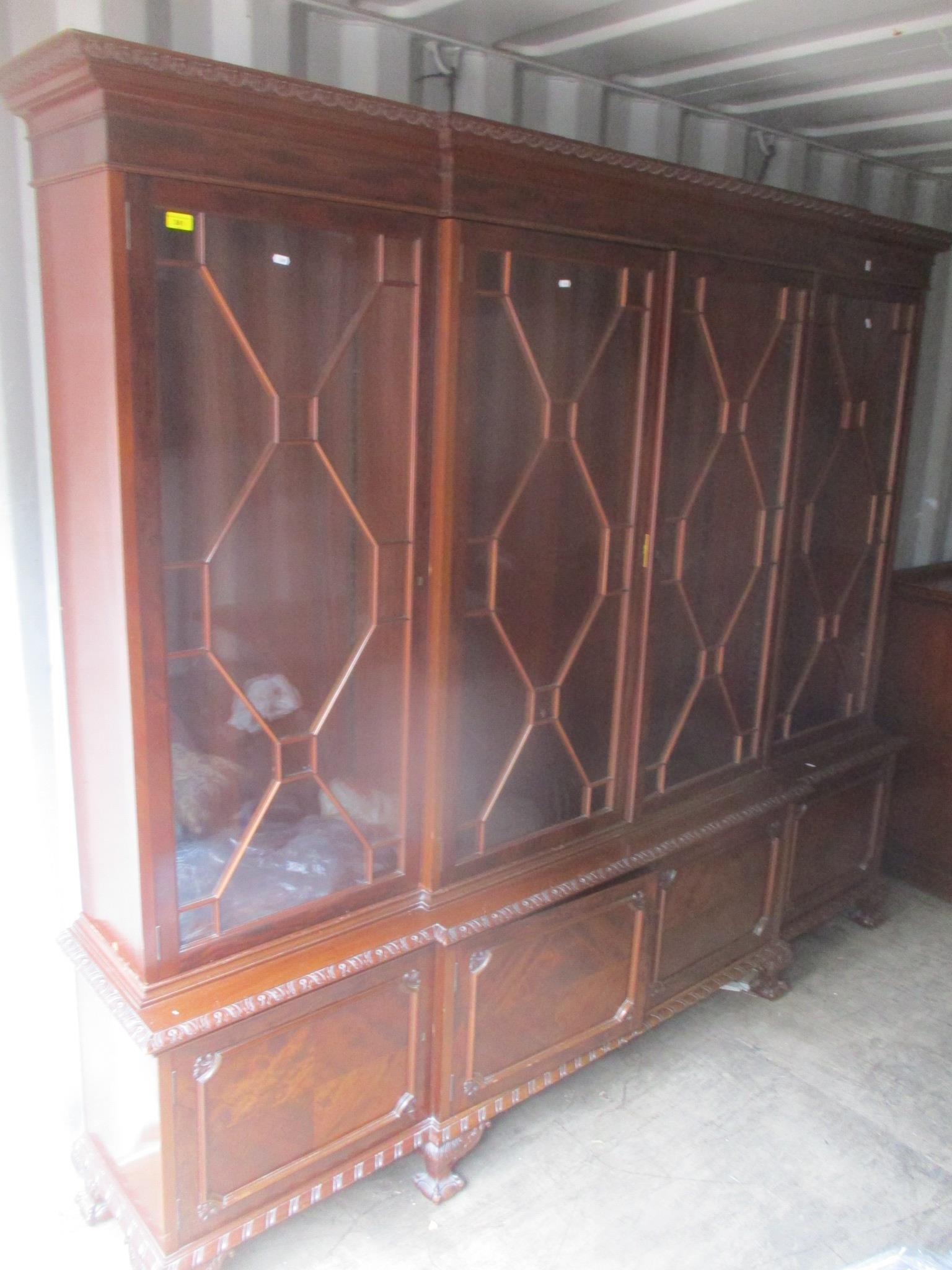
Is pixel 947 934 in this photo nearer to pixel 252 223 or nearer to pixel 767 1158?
pixel 767 1158

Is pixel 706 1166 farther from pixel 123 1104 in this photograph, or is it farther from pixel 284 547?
pixel 284 547

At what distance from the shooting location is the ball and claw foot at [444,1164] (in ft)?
6.29

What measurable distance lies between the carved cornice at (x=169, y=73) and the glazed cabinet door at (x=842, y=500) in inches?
47.7

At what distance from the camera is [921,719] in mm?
3109

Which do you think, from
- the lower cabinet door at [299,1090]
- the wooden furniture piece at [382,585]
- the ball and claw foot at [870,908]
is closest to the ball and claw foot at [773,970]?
the wooden furniture piece at [382,585]

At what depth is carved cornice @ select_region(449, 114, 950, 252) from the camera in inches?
61.8

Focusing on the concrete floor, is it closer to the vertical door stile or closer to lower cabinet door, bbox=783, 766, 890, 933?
lower cabinet door, bbox=783, 766, 890, 933

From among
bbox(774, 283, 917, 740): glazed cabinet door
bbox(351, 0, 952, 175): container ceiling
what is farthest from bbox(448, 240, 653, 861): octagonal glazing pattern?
bbox(774, 283, 917, 740): glazed cabinet door

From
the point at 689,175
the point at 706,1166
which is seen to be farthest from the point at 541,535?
the point at 706,1166

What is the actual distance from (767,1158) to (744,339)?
1.68 m

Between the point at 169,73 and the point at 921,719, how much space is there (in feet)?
8.86

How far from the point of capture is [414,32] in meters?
1.92

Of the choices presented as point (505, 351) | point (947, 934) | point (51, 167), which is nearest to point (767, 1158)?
point (947, 934)

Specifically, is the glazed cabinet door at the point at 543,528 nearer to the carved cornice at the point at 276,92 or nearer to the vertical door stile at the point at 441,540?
the vertical door stile at the point at 441,540
